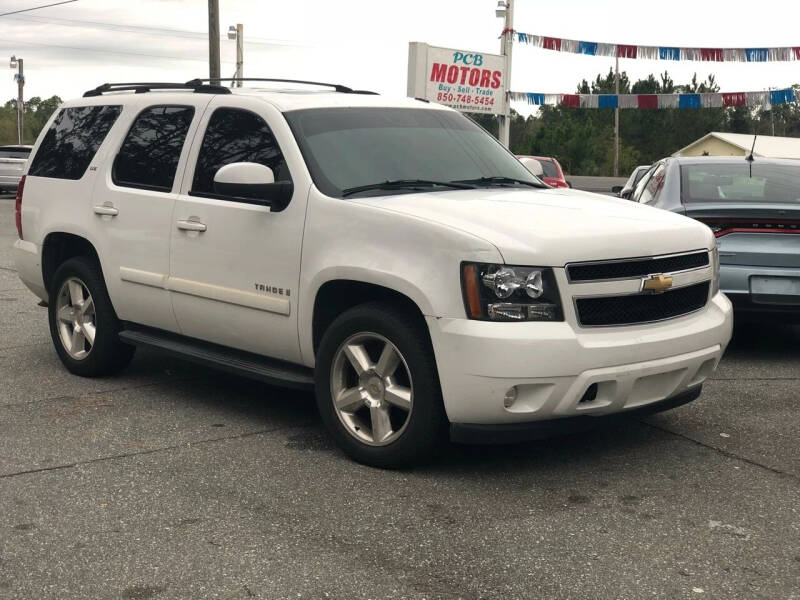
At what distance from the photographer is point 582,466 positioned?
5.30m

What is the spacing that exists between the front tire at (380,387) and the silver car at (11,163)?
90.9 ft

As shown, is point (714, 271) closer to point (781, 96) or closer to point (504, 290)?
point (504, 290)

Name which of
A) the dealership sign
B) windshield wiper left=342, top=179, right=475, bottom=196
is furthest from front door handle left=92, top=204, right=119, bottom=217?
the dealership sign

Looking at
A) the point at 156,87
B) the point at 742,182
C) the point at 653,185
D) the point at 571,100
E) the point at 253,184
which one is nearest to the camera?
the point at 253,184

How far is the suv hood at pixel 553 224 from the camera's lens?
481 centimetres

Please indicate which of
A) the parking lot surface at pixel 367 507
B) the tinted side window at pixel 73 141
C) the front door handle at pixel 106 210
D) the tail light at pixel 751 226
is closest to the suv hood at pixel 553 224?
the parking lot surface at pixel 367 507

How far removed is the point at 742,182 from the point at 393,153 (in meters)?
3.94

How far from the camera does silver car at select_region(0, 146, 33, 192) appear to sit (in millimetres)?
31000

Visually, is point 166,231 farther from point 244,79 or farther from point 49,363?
point 49,363

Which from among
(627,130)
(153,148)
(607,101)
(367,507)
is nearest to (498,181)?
(153,148)

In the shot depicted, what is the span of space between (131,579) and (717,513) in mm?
2389

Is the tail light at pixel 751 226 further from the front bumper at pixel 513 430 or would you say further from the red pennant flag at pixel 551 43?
the red pennant flag at pixel 551 43

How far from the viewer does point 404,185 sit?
5711 mm

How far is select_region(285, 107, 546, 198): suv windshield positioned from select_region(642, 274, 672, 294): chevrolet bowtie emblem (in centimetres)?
127
